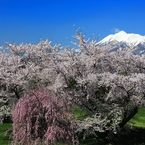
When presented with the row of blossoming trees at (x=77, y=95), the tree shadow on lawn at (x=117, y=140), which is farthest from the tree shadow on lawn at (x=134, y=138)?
the row of blossoming trees at (x=77, y=95)

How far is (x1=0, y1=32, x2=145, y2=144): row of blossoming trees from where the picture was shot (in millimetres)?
8672

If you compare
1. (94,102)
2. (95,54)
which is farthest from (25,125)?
(95,54)

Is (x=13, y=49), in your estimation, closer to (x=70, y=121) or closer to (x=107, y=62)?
(x=107, y=62)

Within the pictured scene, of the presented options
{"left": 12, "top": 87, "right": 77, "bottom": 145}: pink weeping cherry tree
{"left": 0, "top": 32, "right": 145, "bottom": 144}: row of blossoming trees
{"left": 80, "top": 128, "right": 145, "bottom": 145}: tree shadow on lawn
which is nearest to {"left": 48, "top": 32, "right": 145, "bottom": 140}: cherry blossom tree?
{"left": 0, "top": 32, "right": 145, "bottom": 144}: row of blossoming trees

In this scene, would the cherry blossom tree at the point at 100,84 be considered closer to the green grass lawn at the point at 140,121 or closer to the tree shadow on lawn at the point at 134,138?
the tree shadow on lawn at the point at 134,138

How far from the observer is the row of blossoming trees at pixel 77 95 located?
867 cm

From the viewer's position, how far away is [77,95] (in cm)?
1205

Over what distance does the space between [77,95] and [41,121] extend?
3.70 m

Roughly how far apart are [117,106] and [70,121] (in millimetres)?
3856

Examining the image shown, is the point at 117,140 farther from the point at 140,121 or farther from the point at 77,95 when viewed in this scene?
the point at 140,121

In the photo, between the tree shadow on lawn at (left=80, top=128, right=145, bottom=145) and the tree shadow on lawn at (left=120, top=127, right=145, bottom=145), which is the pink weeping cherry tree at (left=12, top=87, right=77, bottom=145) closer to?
the tree shadow on lawn at (left=80, top=128, right=145, bottom=145)

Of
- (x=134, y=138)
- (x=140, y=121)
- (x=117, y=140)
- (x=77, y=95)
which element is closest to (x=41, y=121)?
(x=77, y=95)

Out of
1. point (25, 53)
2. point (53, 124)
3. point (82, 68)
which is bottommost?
point (53, 124)

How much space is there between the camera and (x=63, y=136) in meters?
8.80
